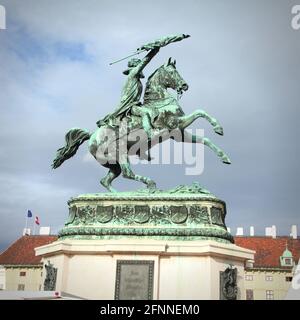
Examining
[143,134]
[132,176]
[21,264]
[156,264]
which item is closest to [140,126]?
[143,134]

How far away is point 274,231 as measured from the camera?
65125 millimetres

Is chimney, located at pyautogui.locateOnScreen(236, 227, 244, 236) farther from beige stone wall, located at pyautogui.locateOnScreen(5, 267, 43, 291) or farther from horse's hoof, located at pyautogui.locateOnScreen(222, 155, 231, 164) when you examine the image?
horse's hoof, located at pyautogui.locateOnScreen(222, 155, 231, 164)

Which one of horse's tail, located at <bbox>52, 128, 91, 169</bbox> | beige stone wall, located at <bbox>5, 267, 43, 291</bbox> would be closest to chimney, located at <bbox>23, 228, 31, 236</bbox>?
beige stone wall, located at <bbox>5, 267, 43, 291</bbox>

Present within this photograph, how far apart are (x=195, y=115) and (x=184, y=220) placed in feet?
12.2

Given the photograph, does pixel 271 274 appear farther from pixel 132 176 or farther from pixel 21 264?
pixel 132 176

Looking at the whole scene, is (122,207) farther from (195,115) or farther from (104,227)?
(195,115)

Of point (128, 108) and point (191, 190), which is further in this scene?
point (128, 108)

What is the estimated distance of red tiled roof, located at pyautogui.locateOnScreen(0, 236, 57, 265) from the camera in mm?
56688

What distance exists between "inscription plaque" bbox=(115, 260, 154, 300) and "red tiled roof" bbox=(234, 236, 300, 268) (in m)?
44.0

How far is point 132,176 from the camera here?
17.0 m

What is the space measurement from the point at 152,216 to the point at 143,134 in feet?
9.55
